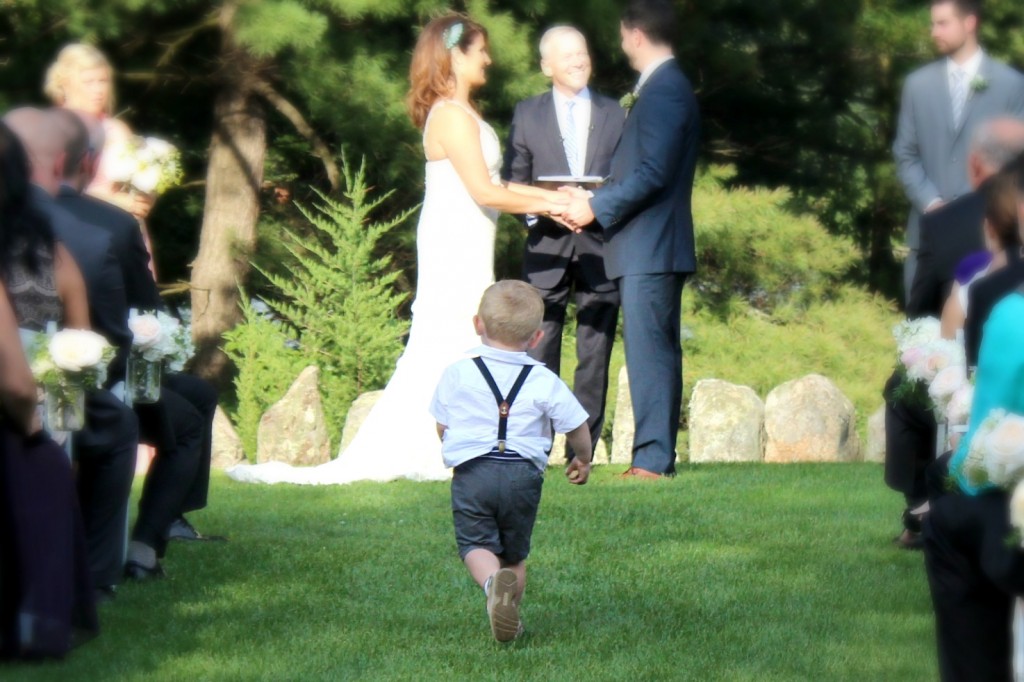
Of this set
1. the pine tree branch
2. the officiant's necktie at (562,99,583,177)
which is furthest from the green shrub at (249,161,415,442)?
the officiant's necktie at (562,99,583,177)

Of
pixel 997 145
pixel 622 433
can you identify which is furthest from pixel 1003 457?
pixel 622 433

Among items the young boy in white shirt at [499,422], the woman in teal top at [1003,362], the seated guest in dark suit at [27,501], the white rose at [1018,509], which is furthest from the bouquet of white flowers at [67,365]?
the white rose at [1018,509]

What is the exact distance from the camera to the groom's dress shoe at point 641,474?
833 cm

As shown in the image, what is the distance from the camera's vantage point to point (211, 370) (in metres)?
15.4

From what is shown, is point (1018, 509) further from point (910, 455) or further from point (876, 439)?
point (876, 439)

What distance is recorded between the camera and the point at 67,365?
4.89m

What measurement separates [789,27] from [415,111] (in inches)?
319

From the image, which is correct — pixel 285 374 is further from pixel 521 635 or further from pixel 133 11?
pixel 521 635

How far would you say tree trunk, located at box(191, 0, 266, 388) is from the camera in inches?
585

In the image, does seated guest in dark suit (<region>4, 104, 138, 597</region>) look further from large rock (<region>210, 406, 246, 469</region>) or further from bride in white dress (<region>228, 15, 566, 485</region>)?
large rock (<region>210, 406, 246, 469</region>)

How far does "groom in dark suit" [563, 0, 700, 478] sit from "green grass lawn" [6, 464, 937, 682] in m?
0.61

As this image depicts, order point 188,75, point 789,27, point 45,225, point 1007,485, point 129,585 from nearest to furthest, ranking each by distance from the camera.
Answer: point 1007,485, point 45,225, point 129,585, point 188,75, point 789,27

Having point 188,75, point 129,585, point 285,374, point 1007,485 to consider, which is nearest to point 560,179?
point 129,585

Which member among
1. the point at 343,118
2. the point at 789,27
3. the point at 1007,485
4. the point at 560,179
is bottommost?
the point at 1007,485
